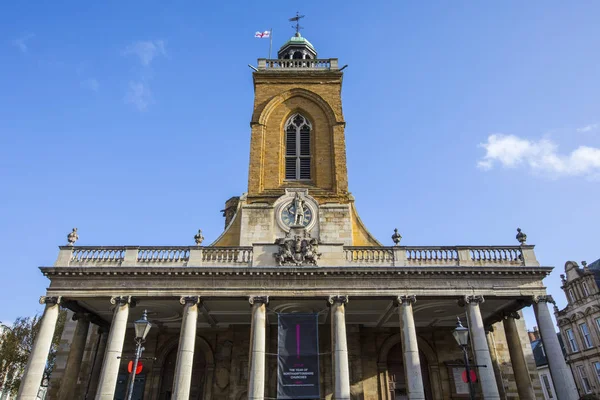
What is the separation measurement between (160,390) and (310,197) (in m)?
12.8

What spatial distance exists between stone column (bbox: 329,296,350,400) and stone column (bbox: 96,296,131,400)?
8706mm

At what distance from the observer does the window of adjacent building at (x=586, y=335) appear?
3764 centimetres

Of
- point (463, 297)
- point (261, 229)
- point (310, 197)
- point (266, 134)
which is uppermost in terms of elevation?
point (266, 134)

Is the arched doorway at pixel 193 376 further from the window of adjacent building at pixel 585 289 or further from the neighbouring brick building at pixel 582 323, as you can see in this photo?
the window of adjacent building at pixel 585 289

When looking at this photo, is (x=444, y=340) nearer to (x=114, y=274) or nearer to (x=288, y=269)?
(x=288, y=269)

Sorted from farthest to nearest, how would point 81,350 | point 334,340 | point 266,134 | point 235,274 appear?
point 266,134 → point 81,350 → point 235,274 → point 334,340

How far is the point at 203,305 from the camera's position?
65.6 feet

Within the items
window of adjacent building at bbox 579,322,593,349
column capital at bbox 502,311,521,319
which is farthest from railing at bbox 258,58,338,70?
window of adjacent building at bbox 579,322,593,349

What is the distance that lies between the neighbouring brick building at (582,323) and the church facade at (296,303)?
18.9 metres

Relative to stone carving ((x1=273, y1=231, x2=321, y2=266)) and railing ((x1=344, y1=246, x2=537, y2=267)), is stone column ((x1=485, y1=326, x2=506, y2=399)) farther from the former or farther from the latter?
stone carving ((x1=273, y1=231, x2=321, y2=266))

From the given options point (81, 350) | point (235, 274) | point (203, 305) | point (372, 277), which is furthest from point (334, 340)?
point (81, 350)

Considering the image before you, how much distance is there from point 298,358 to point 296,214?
7251 mm

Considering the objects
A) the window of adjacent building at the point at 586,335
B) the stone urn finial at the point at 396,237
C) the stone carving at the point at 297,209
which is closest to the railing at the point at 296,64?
the stone carving at the point at 297,209

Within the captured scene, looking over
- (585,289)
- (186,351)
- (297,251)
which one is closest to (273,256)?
(297,251)
